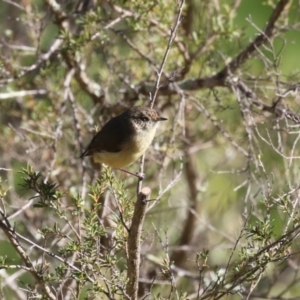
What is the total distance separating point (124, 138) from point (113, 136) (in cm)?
9

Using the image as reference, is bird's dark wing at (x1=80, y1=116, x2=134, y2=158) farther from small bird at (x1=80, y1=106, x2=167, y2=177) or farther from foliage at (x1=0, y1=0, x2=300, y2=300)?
foliage at (x1=0, y1=0, x2=300, y2=300)

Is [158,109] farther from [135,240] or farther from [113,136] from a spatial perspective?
[135,240]

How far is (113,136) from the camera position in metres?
5.07

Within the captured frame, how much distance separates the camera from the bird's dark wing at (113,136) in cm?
503

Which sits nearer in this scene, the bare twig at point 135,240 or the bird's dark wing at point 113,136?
the bare twig at point 135,240

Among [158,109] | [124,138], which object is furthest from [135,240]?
[158,109]

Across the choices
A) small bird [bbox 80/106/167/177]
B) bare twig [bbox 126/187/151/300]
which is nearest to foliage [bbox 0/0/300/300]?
bare twig [bbox 126/187/151/300]

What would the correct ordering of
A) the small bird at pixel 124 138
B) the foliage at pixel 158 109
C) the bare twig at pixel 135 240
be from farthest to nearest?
1. the small bird at pixel 124 138
2. the foliage at pixel 158 109
3. the bare twig at pixel 135 240

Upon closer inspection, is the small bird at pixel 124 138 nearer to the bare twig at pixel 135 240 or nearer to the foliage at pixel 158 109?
the foliage at pixel 158 109

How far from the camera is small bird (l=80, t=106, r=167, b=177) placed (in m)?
5.00

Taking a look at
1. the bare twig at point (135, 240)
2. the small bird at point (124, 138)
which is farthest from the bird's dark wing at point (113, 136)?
the bare twig at point (135, 240)

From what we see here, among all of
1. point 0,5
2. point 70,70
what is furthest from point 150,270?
point 0,5

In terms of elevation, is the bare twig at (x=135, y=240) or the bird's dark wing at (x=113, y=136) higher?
the bare twig at (x=135, y=240)

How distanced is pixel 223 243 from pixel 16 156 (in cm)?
231
